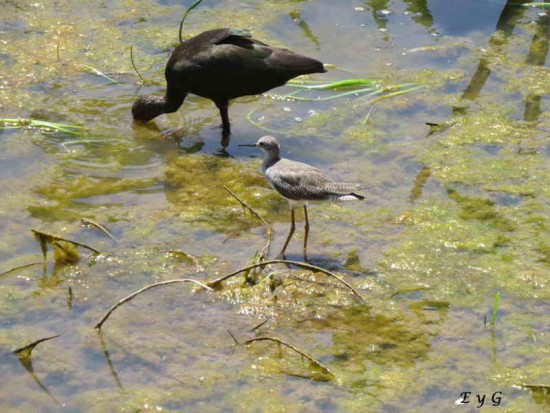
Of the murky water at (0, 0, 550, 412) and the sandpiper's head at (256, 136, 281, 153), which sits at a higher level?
the sandpiper's head at (256, 136, 281, 153)

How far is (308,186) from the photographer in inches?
237

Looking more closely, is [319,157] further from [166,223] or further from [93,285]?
[93,285]

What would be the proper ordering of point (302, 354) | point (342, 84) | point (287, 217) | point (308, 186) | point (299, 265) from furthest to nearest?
point (342, 84) < point (287, 217) < point (308, 186) < point (299, 265) < point (302, 354)

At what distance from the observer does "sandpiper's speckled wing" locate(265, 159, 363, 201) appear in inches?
235

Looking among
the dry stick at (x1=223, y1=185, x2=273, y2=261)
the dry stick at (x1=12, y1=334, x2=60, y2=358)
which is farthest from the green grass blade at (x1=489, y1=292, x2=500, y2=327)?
the dry stick at (x1=12, y1=334, x2=60, y2=358)

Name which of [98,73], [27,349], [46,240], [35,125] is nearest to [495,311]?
[27,349]

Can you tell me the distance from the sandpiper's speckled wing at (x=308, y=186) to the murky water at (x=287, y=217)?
0.39 metres

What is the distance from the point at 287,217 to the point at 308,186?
72 centimetres

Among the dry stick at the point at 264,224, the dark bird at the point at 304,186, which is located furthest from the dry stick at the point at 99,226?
the dark bird at the point at 304,186

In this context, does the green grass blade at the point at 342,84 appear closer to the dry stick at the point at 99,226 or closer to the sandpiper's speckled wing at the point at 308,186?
the sandpiper's speckled wing at the point at 308,186

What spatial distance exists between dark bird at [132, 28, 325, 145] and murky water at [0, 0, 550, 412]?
15.7 inches

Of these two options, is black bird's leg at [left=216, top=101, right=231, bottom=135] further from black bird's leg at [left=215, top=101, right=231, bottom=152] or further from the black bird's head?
the black bird's head

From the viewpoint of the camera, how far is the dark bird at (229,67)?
7.60m

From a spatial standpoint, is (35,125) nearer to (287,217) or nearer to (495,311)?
(287,217)
